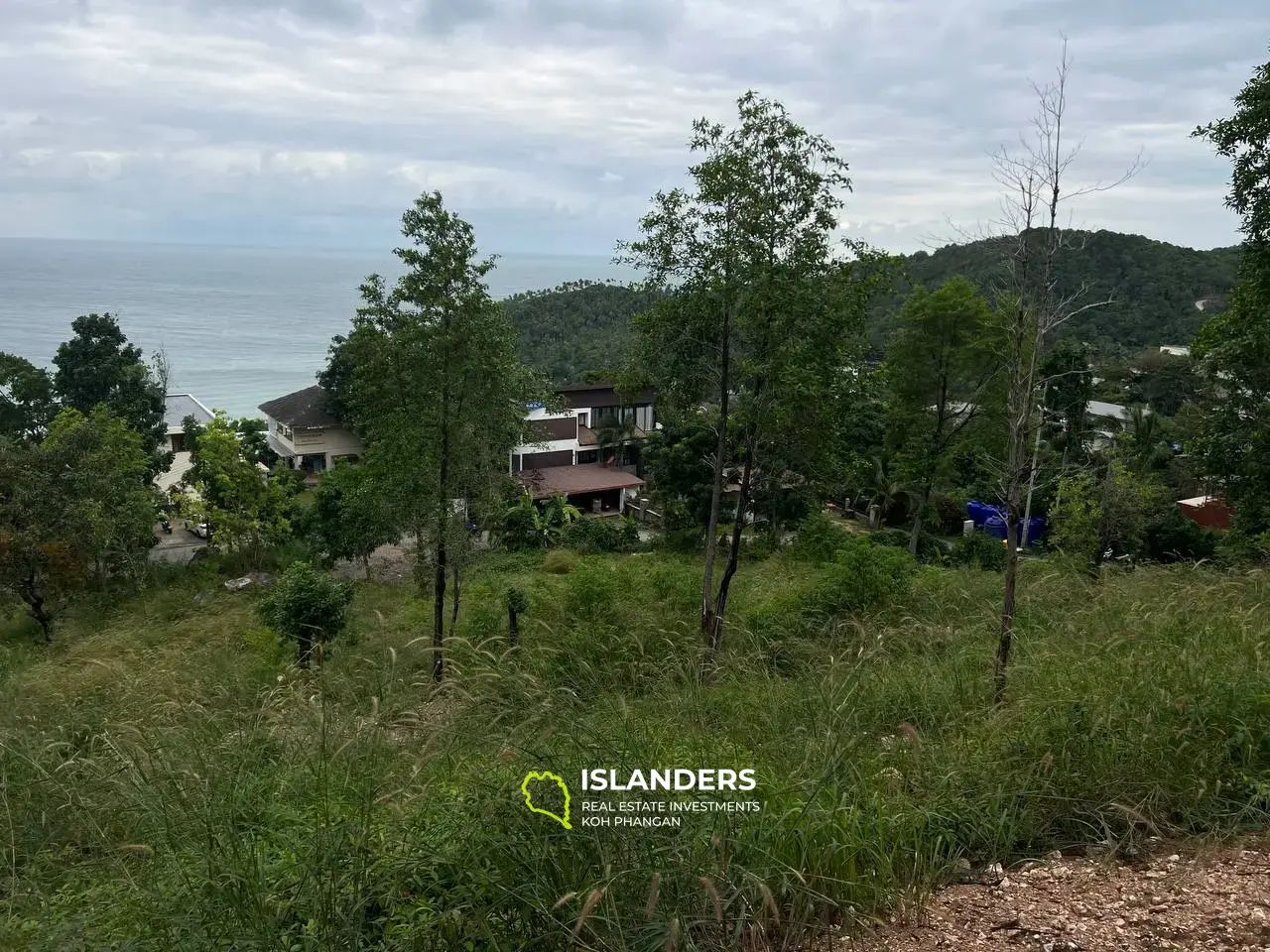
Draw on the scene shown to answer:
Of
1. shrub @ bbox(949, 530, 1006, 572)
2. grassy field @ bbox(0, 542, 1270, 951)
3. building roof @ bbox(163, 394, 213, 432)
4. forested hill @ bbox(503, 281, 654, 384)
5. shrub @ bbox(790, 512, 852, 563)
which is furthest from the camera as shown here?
forested hill @ bbox(503, 281, 654, 384)

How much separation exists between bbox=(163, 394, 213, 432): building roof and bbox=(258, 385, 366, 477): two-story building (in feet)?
9.02

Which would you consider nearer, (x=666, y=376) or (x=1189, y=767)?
(x=1189, y=767)

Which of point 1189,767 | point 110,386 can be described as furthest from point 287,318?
point 1189,767

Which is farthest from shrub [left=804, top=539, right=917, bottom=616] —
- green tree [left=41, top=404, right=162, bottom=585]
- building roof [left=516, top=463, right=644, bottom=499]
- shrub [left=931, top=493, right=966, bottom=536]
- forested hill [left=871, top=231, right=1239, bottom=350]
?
forested hill [left=871, top=231, right=1239, bottom=350]

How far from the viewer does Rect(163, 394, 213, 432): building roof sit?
32344 mm

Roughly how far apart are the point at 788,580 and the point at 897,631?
842 centimetres

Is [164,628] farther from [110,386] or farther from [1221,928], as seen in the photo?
[1221,928]

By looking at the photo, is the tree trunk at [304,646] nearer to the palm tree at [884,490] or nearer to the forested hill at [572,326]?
the palm tree at [884,490]

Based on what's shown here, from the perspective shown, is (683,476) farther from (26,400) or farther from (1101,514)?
(26,400)

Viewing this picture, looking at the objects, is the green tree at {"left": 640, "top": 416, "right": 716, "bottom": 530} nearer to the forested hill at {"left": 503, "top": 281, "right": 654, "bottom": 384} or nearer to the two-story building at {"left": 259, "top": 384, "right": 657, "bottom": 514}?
Result: the two-story building at {"left": 259, "top": 384, "right": 657, "bottom": 514}

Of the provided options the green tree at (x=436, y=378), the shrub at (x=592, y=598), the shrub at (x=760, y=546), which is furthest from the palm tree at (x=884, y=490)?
the green tree at (x=436, y=378)

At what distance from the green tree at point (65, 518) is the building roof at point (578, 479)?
11.2 meters

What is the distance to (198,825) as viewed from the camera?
3.03m

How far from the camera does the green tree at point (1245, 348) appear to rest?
943 centimetres
